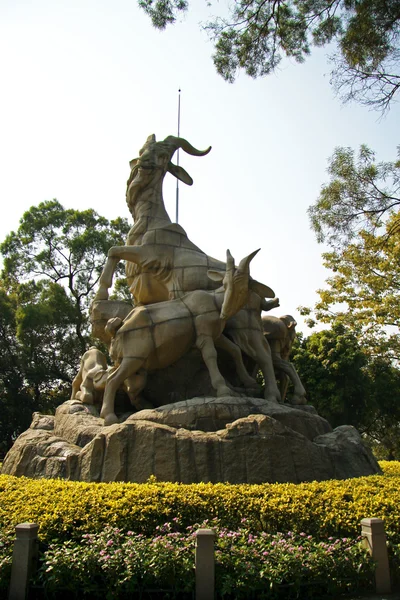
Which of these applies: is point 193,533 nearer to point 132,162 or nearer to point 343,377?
point 132,162

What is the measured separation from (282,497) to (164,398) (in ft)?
11.6

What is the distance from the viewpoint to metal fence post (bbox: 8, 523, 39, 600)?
14.2 feet

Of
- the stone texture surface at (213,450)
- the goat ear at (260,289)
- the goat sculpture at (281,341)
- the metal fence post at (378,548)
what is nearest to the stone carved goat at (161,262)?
the goat ear at (260,289)

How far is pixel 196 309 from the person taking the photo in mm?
8195

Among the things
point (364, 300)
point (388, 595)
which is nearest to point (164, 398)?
point (388, 595)

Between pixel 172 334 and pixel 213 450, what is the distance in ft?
6.78

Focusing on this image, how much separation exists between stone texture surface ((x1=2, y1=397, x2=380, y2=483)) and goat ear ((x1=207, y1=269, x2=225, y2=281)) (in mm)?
2067

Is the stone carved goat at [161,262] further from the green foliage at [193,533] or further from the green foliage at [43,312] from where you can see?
the green foliage at [43,312]

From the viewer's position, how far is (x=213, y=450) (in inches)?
254

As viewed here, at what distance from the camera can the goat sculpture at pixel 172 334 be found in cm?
792

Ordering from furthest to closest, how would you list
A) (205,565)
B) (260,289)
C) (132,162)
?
1. (132,162)
2. (260,289)
3. (205,565)

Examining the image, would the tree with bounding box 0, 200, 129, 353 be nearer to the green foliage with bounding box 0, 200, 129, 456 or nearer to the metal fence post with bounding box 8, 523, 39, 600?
the green foliage with bounding box 0, 200, 129, 456

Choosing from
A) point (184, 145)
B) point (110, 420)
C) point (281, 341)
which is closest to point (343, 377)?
point (281, 341)

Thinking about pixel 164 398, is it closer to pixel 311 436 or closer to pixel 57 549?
pixel 311 436
